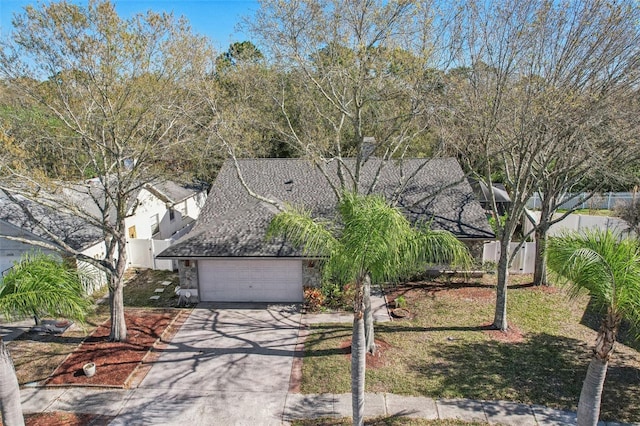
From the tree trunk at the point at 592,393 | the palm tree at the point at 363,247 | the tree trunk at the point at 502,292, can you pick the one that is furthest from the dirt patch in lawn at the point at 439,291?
the tree trunk at the point at 592,393

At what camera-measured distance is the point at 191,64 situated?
40.6ft

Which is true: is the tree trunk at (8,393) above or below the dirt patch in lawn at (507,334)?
above

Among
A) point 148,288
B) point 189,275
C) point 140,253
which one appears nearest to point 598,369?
point 189,275

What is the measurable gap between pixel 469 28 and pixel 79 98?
10598mm

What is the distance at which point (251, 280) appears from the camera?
15.5 metres

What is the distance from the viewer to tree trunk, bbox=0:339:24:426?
24.9 feet

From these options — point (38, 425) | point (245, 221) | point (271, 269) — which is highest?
point (245, 221)

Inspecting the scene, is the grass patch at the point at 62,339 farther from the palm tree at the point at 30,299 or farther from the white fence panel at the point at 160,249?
the white fence panel at the point at 160,249

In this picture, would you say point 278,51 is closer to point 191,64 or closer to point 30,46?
point 191,64

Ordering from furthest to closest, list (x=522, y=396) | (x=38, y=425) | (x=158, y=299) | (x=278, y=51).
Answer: (x=158, y=299), (x=278, y=51), (x=522, y=396), (x=38, y=425)

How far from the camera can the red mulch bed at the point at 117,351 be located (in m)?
10.7

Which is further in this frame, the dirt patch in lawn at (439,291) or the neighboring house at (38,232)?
the dirt patch in lawn at (439,291)

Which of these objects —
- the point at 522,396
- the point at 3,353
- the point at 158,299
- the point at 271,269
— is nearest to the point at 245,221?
the point at 271,269

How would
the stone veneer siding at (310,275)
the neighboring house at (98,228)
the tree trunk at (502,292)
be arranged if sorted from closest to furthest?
the tree trunk at (502,292) → the stone veneer siding at (310,275) → the neighboring house at (98,228)
